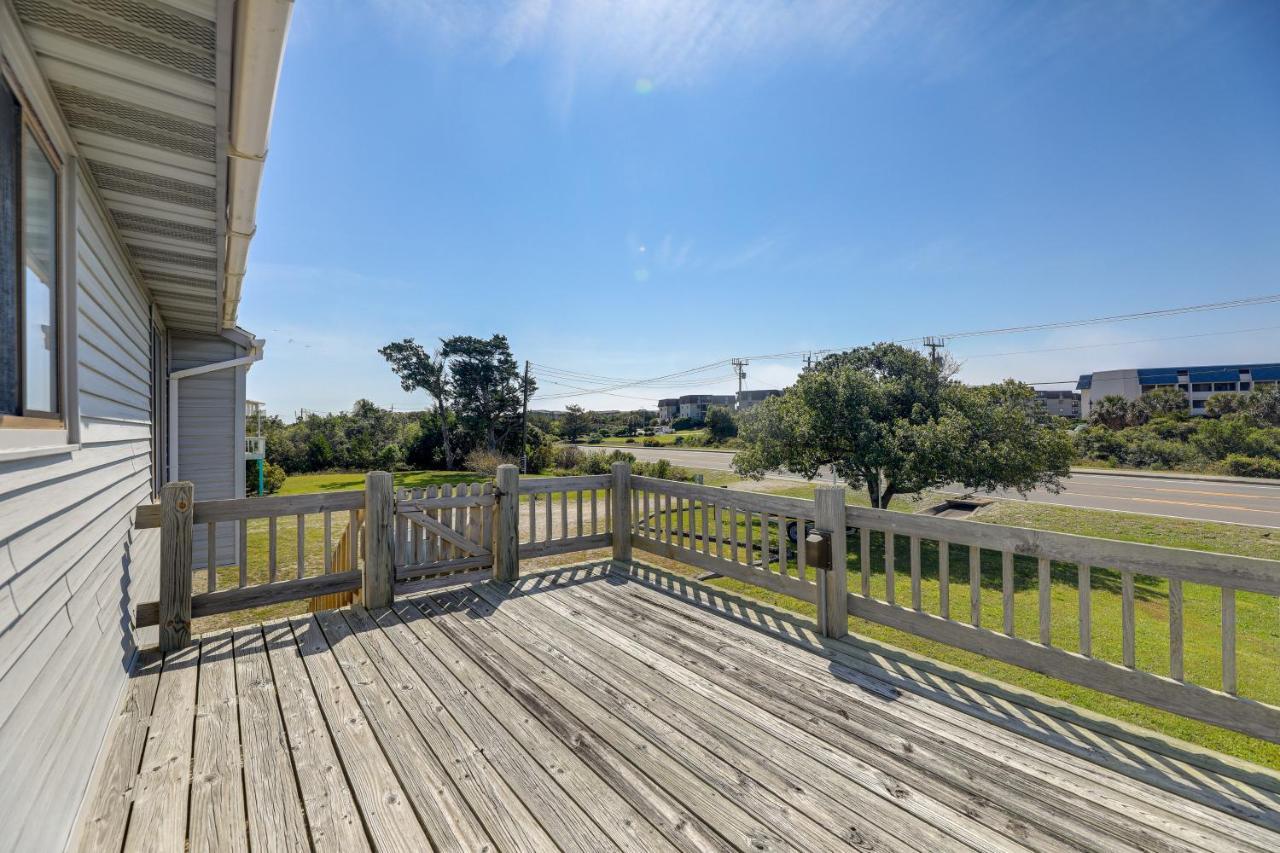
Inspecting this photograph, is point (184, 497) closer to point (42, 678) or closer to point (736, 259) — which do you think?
point (42, 678)

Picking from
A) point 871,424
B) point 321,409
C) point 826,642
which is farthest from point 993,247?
point 321,409

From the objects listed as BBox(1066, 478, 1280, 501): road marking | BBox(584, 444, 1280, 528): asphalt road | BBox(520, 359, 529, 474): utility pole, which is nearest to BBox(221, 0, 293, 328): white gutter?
BBox(584, 444, 1280, 528): asphalt road

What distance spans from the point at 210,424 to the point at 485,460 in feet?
40.7

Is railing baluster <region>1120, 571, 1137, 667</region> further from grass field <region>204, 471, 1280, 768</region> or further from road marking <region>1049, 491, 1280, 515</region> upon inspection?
road marking <region>1049, 491, 1280, 515</region>

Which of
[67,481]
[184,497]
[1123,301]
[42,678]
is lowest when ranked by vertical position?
[42,678]

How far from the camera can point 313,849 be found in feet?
4.71

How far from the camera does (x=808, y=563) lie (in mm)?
3006

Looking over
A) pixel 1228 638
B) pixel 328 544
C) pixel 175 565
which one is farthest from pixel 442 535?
pixel 1228 638

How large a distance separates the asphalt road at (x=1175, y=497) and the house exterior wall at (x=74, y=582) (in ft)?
33.8

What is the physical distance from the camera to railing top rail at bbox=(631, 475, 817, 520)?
325 cm

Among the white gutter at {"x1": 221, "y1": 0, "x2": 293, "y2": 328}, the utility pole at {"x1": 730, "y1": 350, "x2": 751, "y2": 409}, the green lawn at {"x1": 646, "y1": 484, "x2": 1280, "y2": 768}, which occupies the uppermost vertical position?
the utility pole at {"x1": 730, "y1": 350, "x2": 751, "y2": 409}

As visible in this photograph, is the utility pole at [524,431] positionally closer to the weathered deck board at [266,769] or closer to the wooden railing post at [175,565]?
the wooden railing post at [175,565]

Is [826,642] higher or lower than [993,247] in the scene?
lower

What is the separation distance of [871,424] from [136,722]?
8.99 m
